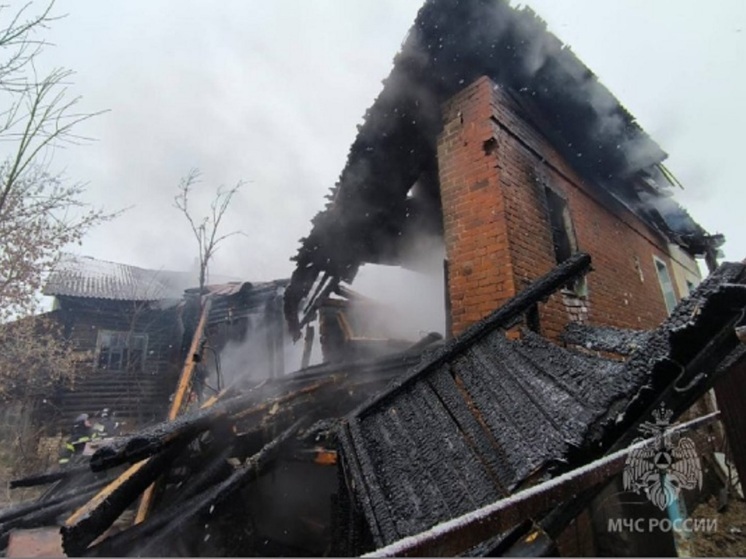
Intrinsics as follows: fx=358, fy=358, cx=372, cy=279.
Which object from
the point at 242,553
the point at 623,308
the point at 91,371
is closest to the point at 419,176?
the point at 623,308

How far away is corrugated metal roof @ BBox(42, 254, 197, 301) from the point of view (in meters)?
15.9

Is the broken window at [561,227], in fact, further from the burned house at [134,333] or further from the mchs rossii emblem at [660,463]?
the burned house at [134,333]

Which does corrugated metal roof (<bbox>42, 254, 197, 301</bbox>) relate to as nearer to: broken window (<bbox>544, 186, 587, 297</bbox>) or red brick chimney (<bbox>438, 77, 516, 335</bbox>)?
red brick chimney (<bbox>438, 77, 516, 335</bbox>)

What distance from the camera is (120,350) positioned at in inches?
629

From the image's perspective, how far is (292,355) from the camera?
1437cm

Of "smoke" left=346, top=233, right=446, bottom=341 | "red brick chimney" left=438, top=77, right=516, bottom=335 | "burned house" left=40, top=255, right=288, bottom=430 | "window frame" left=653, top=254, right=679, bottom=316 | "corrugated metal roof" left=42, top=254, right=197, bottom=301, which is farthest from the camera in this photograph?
"corrugated metal roof" left=42, top=254, right=197, bottom=301

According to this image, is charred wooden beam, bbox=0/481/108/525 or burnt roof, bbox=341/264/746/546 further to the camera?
charred wooden beam, bbox=0/481/108/525

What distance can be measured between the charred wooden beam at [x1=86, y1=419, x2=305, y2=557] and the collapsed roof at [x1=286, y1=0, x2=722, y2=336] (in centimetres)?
356

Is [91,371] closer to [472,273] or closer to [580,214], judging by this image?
[472,273]

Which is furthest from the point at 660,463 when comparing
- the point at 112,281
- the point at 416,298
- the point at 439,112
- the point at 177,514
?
the point at 112,281

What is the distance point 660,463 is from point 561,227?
4103 mm

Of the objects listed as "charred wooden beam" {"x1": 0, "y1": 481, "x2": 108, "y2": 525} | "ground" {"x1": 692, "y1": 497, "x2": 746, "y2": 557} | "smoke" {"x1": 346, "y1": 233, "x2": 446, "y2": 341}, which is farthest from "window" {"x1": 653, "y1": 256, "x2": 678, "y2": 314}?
"charred wooden beam" {"x1": 0, "y1": 481, "x2": 108, "y2": 525}

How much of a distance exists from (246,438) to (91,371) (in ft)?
50.2

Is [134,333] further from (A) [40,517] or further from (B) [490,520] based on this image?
(B) [490,520]
